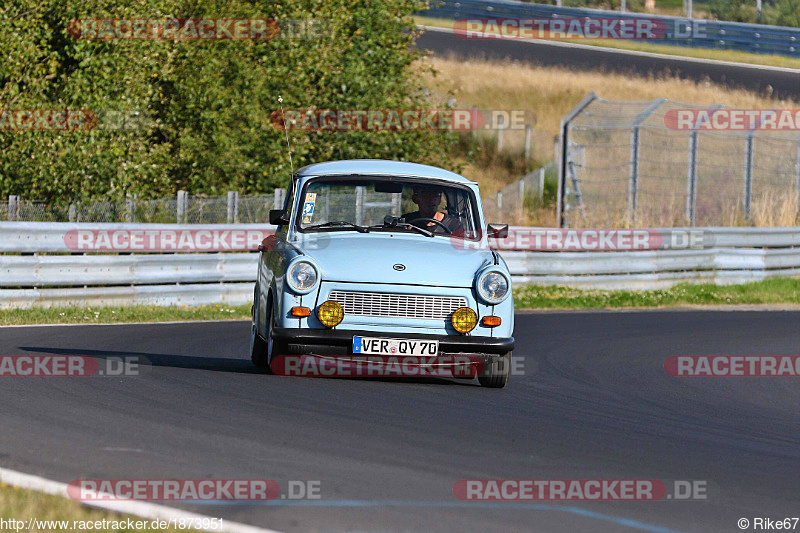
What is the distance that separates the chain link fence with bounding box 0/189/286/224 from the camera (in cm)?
1892

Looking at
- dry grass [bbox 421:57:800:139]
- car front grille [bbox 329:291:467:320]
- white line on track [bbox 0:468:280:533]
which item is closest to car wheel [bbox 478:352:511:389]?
car front grille [bbox 329:291:467:320]

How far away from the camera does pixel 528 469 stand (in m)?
6.25

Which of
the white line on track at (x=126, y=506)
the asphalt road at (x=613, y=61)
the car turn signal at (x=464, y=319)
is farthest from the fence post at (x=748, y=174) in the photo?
the white line on track at (x=126, y=506)

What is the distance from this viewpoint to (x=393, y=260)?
928 centimetres

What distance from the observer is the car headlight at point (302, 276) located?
9.14m

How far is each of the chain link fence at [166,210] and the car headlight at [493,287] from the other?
404 inches

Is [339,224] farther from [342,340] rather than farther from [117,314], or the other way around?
[117,314]

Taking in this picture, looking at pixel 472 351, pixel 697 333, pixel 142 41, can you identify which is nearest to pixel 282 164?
pixel 142 41

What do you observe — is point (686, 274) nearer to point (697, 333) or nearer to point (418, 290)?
point (697, 333)
